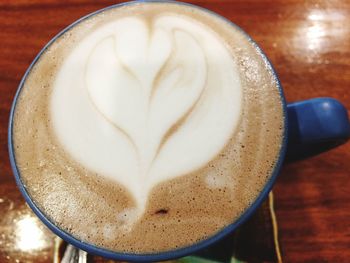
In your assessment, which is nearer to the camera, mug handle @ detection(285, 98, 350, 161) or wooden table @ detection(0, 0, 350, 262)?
mug handle @ detection(285, 98, 350, 161)

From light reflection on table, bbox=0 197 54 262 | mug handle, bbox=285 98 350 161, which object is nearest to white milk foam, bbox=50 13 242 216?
mug handle, bbox=285 98 350 161

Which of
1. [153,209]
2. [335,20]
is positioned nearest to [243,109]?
[153,209]

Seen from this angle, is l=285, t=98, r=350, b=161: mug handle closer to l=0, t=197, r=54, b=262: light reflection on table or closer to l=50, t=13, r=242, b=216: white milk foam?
l=50, t=13, r=242, b=216: white milk foam

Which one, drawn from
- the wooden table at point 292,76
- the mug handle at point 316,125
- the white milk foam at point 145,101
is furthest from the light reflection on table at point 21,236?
the mug handle at point 316,125

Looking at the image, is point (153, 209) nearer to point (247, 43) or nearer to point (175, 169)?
point (175, 169)

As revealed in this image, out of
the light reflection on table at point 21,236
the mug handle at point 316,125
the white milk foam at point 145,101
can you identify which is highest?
the white milk foam at point 145,101

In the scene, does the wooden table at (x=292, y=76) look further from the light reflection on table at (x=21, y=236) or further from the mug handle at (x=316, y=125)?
the mug handle at (x=316, y=125)

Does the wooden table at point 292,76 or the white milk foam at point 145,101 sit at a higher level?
the white milk foam at point 145,101
